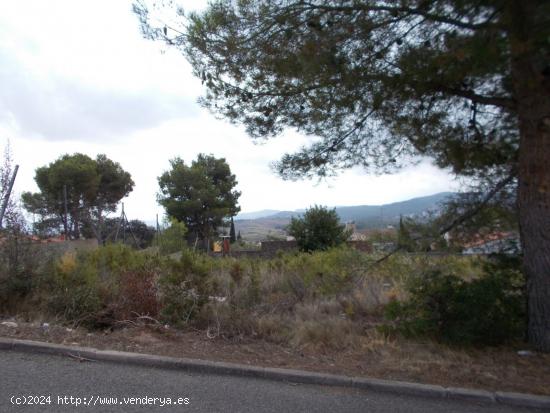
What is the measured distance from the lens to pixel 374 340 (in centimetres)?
573

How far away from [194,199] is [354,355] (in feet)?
128

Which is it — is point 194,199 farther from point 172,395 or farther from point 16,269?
point 172,395

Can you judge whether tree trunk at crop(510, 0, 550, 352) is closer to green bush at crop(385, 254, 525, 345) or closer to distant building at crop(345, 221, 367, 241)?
green bush at crop(385, 254, 525, 345)

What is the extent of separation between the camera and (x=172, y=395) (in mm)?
4145

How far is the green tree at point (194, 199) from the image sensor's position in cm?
4350

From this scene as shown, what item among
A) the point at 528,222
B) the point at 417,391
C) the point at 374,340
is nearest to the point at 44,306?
the point at 374,340

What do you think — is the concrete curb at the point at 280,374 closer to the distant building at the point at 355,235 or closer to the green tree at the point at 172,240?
the distant building at the point at 355,235

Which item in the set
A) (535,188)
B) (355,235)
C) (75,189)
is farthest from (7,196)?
(75,189)

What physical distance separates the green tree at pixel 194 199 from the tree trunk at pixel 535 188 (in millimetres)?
37545

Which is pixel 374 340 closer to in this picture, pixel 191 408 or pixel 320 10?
pixel 191 408

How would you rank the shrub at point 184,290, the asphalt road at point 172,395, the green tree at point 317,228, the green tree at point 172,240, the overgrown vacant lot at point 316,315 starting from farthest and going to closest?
the green tree at point 317,228
the green tree at point 172,240
the shrub at point 184,290
the overgrown vacant lot at point 316,315
the asphalt road at point 172,395

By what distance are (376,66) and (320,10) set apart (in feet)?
2.88

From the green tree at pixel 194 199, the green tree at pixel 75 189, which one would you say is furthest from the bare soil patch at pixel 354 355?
the green tree at pixel 194 199

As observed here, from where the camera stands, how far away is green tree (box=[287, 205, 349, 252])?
23.5 m
